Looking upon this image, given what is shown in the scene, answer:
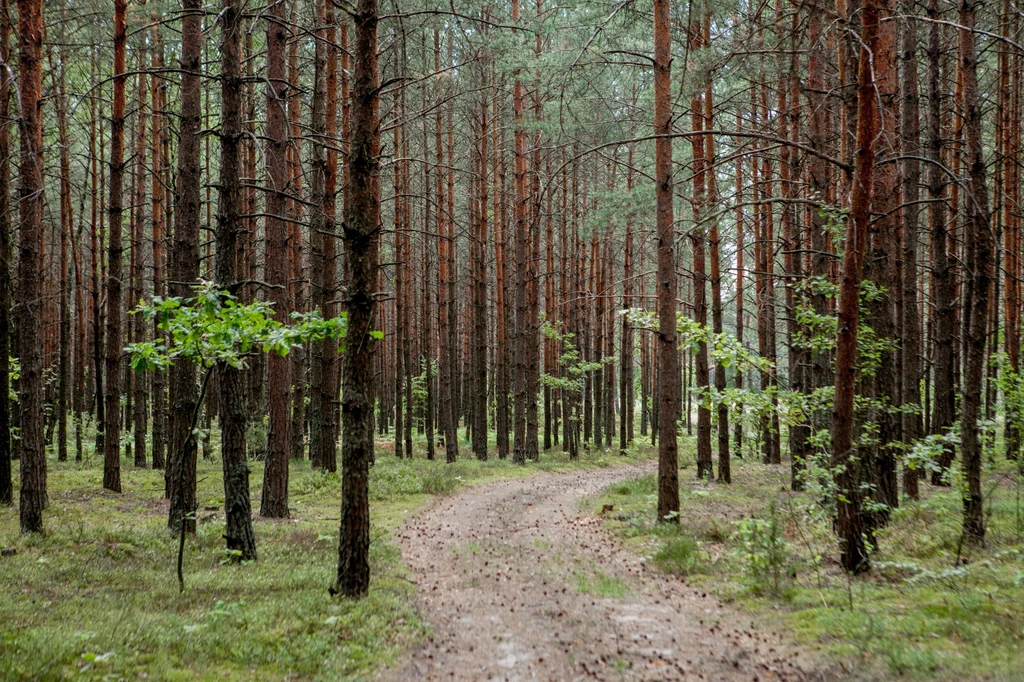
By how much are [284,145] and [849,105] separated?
924cm

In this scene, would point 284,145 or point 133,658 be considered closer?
point 133,658

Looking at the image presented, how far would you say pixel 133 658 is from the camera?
4.80 m

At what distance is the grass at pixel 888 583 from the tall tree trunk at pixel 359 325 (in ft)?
13.4

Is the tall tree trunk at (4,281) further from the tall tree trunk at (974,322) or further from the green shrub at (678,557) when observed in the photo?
the tall tree trunk at (974,322)

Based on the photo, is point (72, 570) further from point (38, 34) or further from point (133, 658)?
point (38, 34)

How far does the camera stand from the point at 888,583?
650 centimetres

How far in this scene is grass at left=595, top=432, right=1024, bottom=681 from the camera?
4.66 metres

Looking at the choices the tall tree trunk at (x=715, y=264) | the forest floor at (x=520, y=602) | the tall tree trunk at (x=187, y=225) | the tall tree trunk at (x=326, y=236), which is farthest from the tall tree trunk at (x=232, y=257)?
the tall tree trunk at (x=715, y=264)

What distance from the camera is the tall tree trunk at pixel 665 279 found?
33.6 ft

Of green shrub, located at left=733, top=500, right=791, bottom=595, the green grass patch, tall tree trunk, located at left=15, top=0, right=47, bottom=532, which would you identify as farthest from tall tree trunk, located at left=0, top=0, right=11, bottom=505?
green shrub, located at left=733, top=500, right=791, bottom=595

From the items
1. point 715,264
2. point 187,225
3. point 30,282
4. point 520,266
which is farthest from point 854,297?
point 520,266

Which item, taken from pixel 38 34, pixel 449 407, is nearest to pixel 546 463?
pixel 449 407

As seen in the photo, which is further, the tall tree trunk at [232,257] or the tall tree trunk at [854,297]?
the tall tree trunk at [232,257]

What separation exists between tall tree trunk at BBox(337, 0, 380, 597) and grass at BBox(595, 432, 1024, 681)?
409 centimetres
